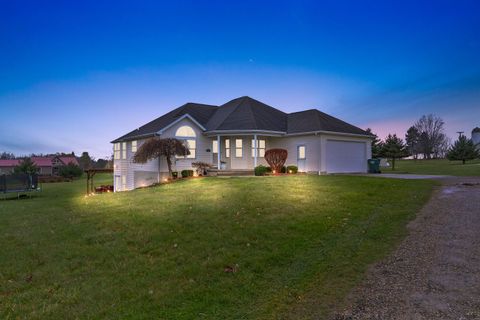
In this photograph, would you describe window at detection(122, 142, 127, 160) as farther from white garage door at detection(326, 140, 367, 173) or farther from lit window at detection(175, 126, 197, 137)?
white garage door at detection(326, 140, 367, 173)

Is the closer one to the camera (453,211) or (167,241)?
(167,241)

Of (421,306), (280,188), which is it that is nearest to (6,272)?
(421,306)

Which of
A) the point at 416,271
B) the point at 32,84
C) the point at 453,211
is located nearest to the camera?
the point at 416,271

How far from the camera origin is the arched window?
855 inches

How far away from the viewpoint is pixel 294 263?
203 inches

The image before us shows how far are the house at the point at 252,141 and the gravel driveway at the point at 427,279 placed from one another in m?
14.3

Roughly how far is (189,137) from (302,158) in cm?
889

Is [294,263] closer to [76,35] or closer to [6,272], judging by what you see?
[6,272]

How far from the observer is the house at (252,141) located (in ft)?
69.9

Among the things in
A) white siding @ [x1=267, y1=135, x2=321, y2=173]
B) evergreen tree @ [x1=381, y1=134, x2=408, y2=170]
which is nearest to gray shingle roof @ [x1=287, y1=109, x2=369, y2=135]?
white siding @ [x1=267, y1=135, x2=321, y2=173]

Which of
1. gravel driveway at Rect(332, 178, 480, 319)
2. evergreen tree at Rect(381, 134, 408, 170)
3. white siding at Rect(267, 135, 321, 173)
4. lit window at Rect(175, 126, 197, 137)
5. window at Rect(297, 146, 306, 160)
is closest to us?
gravel driveway at Rect(332, 178, 480, 319)

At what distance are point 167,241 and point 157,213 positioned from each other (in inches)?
107

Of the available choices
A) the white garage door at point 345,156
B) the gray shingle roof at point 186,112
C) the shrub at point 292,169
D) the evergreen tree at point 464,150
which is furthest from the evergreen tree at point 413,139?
the shrub at point 292,169

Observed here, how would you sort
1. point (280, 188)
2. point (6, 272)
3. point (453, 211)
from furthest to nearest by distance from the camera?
point (280, 188), point (453, 211), point (6, 272)
